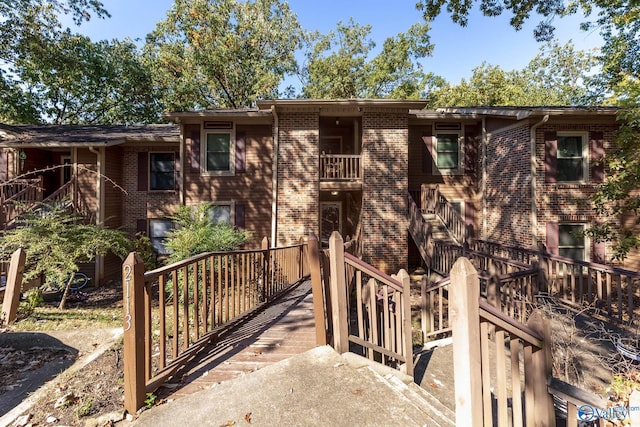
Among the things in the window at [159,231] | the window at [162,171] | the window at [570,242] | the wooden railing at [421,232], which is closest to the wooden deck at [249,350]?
the wooden railing at [421,232]

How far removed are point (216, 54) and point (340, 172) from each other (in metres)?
15.2

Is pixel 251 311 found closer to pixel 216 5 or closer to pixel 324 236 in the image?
pixel 324 236

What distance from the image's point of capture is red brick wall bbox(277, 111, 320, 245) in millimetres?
11117

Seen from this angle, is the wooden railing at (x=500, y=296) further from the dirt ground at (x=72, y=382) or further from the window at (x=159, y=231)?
the window at (x=159, y=231)

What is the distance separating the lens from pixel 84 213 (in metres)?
11.0

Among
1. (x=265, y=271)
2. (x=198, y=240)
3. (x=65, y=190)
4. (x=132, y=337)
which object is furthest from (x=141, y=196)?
(x=132, y=337)

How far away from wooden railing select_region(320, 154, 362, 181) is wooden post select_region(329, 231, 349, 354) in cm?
845

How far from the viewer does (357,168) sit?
11.6 m

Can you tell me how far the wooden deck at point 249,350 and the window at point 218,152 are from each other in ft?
27.3

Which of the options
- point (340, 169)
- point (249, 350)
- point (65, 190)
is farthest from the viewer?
point (340, 169)

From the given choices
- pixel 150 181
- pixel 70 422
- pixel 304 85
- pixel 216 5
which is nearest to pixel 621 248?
pixel 70 422

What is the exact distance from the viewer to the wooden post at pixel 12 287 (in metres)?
6.41

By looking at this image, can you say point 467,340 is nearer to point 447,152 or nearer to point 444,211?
point 444,211

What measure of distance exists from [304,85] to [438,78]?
11350 millimetres
